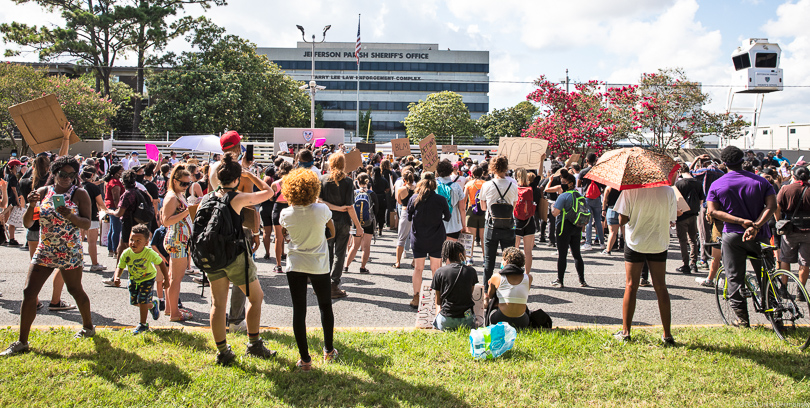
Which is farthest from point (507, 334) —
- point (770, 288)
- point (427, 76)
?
point (427, 76)

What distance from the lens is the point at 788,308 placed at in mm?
5312

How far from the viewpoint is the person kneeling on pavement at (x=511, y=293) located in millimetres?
5492

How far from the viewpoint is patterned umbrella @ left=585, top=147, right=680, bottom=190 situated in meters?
4.95

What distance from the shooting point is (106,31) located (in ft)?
122

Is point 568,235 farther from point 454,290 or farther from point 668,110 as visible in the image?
point 668,110

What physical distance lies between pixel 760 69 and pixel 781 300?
51.5 meters

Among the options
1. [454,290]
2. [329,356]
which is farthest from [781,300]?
[329,356]

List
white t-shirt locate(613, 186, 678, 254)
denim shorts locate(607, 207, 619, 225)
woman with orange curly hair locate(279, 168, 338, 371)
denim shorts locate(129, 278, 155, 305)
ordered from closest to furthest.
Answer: woman with orange curly hair locate(279, 168, 338, 371) → white t-shirt locate(613, 186, 678, 254) → denim shorts locate(129, 278, 155, 305) → denim shorts locate(607, 207, 619, 225)

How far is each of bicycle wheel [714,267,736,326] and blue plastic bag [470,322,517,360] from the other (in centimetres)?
276

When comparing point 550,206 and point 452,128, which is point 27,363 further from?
point 452,128

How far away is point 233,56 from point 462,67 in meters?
59.9

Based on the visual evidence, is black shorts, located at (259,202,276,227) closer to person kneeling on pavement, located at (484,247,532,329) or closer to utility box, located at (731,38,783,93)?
person kneeling on pavement, located at (484,247,532,329)

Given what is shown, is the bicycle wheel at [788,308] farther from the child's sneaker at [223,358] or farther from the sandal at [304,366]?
the child's sneaker at [223,358]

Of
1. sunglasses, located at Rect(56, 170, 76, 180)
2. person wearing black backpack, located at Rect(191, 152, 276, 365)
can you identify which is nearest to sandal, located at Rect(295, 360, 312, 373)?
person wearing black backpack, located at Rect(191, 152, 276, 365)
